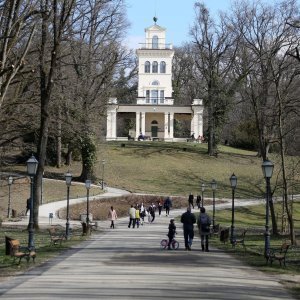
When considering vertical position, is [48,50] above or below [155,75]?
below

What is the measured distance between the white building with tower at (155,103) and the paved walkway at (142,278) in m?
61.6

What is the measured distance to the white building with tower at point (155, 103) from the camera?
80875 millimetres

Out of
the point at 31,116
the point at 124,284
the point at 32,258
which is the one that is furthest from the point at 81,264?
the point at 31,116

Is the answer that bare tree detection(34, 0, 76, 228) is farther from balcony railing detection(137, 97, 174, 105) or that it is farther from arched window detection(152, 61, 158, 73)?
arched window detection(152, 61, 158, 73)

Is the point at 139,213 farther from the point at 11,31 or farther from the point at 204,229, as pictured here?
the point at 11,31

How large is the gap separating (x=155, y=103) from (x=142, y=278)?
2789 inches

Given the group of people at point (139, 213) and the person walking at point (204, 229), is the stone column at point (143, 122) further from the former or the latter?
the person walking at point (204, 229)

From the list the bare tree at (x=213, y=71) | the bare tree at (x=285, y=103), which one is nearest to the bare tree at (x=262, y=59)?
the bare tree at (x=285, y=103)

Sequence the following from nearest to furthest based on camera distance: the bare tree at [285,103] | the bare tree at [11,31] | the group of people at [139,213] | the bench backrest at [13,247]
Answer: the bench backrest at [13,247] < the bare tree at [11,31] < the bare tree at [285,103] < the group of people at [139,213]

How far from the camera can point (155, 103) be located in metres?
83.2

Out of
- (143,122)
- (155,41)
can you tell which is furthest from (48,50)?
(155,41)

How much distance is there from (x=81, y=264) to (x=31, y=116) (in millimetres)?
17460

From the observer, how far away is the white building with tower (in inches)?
3184

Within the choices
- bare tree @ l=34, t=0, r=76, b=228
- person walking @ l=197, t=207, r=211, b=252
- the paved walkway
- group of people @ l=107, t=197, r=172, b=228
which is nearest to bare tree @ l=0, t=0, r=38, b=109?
bare tree @ l=34, t=0, r=76, b=228
